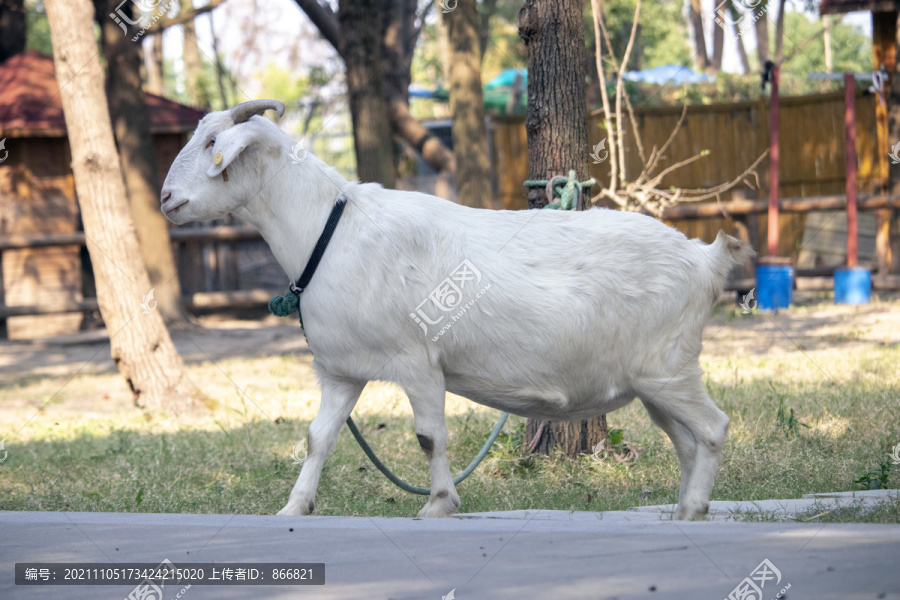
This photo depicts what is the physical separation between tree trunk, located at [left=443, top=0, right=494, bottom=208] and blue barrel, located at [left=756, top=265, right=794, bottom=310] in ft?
12.6

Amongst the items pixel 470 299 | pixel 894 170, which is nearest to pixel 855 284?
pixel 894 170

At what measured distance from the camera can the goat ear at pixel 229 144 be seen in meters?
4.05

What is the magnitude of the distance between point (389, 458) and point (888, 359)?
187 inches

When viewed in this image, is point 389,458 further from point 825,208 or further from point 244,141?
point 825,208

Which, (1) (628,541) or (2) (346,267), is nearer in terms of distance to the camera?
(1) (628,541)

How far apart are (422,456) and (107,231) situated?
3.80 meters

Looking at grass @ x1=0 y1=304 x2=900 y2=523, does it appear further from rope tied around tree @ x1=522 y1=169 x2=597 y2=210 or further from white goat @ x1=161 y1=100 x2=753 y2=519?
rope tied around tree @ x1=522 y1=169 x2=597 y2=210

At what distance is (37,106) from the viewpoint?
15.1m

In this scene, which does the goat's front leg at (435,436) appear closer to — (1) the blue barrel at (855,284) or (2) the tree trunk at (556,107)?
(2) the tree trunk at (556,107)

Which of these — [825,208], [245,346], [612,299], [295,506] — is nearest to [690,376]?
[612,299]

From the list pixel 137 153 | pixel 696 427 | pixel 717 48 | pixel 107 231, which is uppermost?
pixel 717 48

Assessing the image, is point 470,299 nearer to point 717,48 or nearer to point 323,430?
point 323,430

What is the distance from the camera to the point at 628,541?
3.00 m

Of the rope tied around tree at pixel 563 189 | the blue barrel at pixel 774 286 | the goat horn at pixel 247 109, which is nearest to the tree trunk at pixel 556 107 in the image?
the rope tied around tree at pixel 563 189
